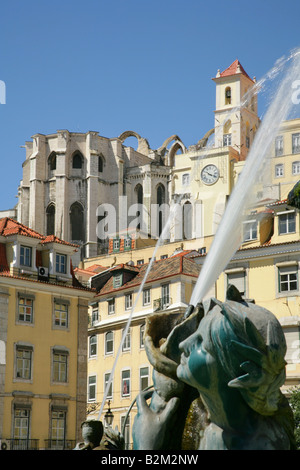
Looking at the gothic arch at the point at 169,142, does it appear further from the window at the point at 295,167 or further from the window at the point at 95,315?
the window at the point at 95,315

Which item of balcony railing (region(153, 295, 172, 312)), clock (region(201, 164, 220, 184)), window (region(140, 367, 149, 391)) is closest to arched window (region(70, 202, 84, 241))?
clock (region(201, 164, 220, 184))

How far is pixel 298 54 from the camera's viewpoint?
1677cm

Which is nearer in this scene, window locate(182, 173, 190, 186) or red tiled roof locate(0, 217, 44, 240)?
red tiled roof locate(0, 217, 44, 240)

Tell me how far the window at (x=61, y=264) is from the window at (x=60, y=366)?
3896mm

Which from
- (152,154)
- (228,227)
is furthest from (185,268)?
(152,154)

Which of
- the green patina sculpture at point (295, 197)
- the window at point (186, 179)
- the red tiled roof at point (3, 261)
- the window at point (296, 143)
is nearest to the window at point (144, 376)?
the red tiled roof at point (3, 261)

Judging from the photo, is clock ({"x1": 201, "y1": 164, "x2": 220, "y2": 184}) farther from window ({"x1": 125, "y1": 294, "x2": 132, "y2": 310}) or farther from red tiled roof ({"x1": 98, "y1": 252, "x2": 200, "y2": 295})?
window ({"x1": 125, "y1": 294, "x2": 132, "y2": 310})

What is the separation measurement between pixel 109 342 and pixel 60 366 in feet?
26.9

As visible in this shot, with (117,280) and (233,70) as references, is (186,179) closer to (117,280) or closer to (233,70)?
(233,70)

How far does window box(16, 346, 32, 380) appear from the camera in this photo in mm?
38156

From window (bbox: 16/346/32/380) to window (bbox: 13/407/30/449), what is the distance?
53.5 inches

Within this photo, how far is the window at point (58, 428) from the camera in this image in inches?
1500

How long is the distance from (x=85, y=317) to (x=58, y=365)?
283cm

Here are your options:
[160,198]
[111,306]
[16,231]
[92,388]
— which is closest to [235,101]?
[160,198]
